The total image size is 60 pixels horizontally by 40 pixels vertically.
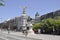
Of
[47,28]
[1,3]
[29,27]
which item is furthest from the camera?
[47,28]

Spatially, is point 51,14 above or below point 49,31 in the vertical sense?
above

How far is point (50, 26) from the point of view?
274 ft

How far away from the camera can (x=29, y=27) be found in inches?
2699

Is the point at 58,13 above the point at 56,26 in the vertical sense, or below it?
above

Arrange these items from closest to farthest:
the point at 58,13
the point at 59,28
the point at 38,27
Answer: the point at 59,28 < the point at 38,27 < the point at 58,13

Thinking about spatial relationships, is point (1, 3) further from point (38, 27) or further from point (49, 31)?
point (38, 27)

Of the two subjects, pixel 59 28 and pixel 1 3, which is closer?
pixel 1 3

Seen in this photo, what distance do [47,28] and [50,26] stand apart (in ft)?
5.53

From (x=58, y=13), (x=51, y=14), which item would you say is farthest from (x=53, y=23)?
(x=51, y=14)

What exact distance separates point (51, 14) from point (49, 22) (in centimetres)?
5310

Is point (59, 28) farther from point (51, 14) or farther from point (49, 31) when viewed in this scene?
point (51, 14)

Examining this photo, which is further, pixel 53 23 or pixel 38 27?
pixel 38 27

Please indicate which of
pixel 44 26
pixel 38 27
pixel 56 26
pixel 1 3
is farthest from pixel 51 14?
pixel 1 3

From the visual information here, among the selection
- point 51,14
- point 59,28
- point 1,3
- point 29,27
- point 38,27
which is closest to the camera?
point 1,3
